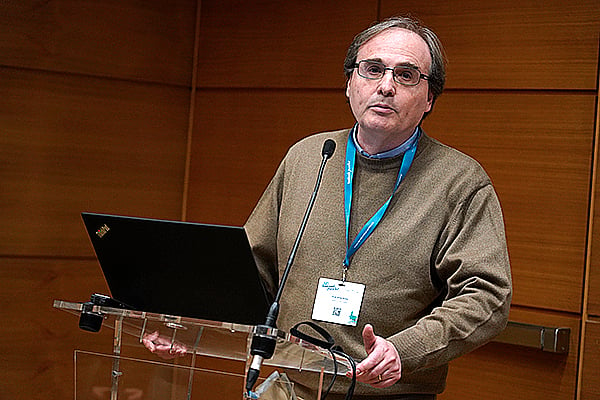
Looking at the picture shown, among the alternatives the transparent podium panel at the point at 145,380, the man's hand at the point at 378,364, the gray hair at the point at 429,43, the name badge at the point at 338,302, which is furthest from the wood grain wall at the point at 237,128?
the transparent podium panel at the point at 145,380

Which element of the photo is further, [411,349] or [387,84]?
[387,84]

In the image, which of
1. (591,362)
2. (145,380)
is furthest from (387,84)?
(591,362)

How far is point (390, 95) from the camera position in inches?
91.2

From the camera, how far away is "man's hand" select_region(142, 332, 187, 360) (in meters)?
1.95

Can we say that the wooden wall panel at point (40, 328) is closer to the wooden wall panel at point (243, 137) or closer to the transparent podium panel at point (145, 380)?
the wooden wall panel at point (243, 137)

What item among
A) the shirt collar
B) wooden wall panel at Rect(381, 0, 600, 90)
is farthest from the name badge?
wooden wall panel at Rect(381, 0, 600, 90)

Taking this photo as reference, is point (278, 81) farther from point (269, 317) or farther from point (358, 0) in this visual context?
point (269, 317)

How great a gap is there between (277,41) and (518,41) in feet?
4.08

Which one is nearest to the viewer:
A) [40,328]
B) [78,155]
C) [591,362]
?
[591,362]

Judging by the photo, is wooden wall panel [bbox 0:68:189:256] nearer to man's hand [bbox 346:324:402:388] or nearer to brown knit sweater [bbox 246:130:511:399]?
brown knit sweater [bbox 246:130:511:399]

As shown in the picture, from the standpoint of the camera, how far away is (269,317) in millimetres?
1699

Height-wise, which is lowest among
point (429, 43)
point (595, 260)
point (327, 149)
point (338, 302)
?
point (338, 302)

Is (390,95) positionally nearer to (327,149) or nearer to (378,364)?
(327,149)

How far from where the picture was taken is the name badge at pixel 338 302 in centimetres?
225
